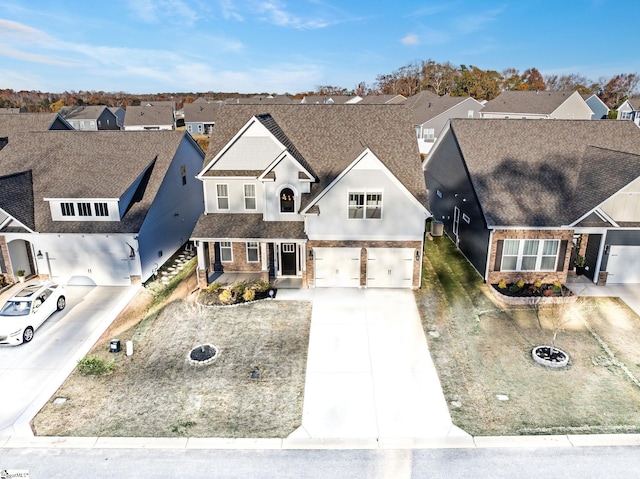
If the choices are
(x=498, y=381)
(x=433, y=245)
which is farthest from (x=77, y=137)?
(x=498, y=381)

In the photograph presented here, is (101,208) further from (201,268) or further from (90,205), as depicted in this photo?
(201,268)

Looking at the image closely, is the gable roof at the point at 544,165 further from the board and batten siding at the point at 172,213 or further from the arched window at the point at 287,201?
the board and batten siding at the point at 172,213

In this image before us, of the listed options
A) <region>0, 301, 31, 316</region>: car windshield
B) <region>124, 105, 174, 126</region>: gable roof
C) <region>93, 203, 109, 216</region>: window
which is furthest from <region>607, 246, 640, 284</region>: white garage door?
<region>124, 105, 174, 126</region>: gable roof

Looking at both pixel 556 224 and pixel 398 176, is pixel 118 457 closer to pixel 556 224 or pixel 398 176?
pixel 398 176

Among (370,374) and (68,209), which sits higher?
(68,209)

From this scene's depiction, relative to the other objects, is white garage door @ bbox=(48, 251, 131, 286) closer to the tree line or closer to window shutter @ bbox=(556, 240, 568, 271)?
window shutter @ bbox=(556, 240, 568, 271)

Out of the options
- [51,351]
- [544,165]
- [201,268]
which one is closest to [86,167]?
[201,268]

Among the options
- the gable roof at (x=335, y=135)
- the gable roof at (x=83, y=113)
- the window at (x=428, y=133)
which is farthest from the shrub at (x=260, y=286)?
the gable roof at (x=83, y=113)
